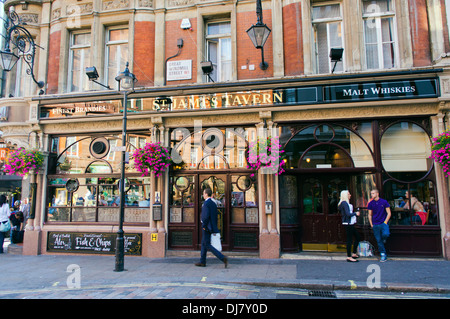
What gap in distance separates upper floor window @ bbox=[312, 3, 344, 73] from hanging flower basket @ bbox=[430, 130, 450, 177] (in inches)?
148

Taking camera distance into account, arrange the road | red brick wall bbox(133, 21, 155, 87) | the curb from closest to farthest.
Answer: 1. the road
2. the curb
3. red brick wall bbox(133, 21, 155, 87)

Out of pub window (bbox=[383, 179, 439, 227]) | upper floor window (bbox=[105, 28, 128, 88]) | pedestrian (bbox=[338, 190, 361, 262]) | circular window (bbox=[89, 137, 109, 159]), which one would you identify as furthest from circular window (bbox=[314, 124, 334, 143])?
upper floor window (bbox=[105, 28, 128, 88])

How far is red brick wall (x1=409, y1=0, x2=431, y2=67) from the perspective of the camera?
9453mm

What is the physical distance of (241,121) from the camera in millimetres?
10211

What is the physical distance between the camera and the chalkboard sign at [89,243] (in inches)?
409

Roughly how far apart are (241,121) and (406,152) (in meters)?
5.22

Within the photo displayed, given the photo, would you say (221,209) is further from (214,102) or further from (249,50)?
(249,50)

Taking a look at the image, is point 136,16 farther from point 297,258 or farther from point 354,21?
point 297,258

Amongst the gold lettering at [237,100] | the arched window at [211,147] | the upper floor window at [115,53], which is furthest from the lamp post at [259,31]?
the upper floor window at [115,53]

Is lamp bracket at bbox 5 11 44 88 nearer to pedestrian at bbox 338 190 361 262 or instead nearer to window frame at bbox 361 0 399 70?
pedestrian at bbox 338 190 361 262

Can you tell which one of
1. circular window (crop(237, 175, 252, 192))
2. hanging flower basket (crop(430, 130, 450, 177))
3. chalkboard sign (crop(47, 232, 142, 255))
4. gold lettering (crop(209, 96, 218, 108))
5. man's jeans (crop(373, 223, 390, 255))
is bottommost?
chalkboard sign (crop(47, 232, 142, 255))

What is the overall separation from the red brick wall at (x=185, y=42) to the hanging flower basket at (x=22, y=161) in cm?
538

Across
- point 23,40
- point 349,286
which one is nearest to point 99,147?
point 23,40

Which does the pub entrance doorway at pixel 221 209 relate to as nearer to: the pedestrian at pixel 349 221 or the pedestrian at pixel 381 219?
the pedestrian at pixel 349 221
